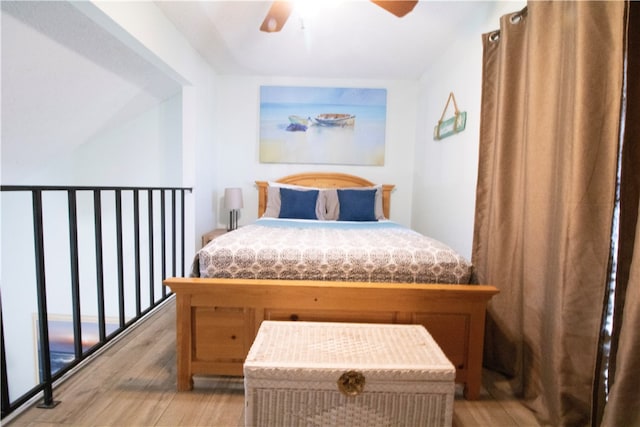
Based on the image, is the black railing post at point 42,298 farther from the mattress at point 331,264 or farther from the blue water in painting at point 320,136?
the blue water in painting at point 320,136

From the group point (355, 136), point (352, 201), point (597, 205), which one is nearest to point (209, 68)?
point (355, 136)

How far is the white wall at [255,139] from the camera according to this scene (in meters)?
3.28

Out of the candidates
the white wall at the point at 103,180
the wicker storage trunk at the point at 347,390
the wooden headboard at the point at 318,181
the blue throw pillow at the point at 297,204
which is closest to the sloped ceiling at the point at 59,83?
the white wall at the point at 103,180

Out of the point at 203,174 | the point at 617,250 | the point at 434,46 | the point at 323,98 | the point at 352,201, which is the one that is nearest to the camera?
the point at 617,250

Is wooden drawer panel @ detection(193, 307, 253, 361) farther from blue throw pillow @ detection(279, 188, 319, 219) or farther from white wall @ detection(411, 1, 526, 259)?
white wall @ detection(411, 1, 526, 259)

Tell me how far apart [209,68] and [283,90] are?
80 centimetres

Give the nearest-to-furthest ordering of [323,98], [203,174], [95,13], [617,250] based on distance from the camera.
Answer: [617,250]
[95,13]
[203,174]
[323,98]

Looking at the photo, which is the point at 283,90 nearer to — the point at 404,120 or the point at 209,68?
the point at 209,68

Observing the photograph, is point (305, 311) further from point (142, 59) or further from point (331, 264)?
point (142, 59)

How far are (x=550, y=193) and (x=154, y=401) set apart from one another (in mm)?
1951

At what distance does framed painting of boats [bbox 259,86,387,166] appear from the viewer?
10.7 feet

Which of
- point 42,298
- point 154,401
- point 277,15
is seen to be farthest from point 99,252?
point 277,15

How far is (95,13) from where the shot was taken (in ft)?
5.02

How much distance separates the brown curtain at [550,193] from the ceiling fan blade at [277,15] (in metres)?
1.19
